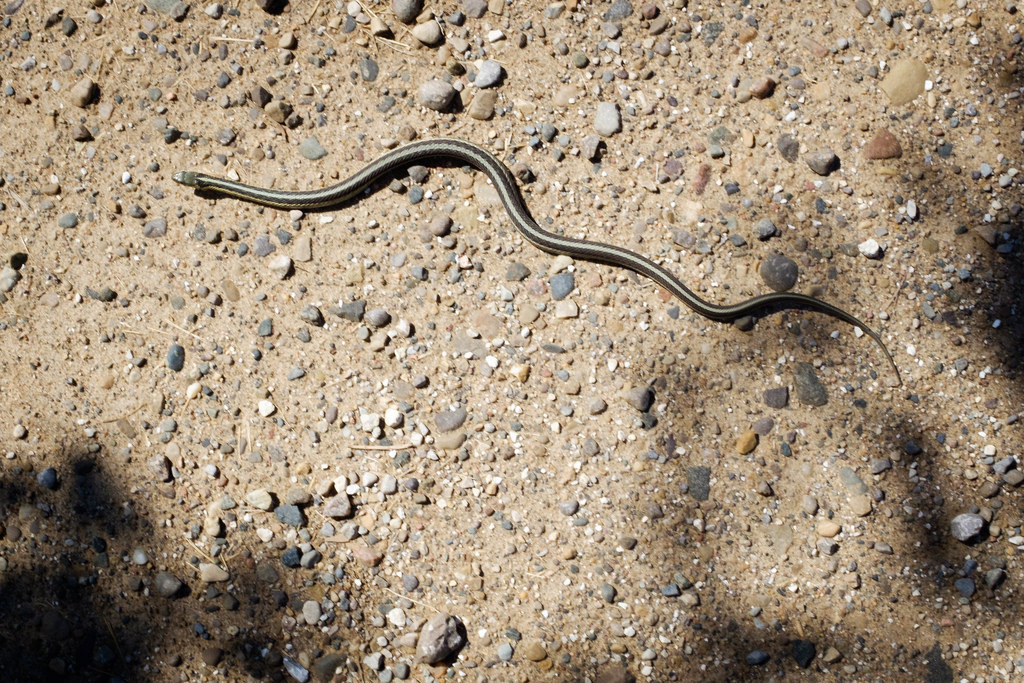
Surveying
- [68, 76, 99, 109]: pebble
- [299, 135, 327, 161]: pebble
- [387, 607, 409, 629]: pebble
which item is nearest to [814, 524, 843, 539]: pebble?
[387, 607, 409, 629]: pebble

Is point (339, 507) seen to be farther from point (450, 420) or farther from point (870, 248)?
point (870, 248)

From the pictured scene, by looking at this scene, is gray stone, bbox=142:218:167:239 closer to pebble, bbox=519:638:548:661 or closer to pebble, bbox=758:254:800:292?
pebble, bbox=519:638:548:661

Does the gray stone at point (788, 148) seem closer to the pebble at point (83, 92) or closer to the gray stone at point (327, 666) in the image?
the gray stone at point (327, 666)

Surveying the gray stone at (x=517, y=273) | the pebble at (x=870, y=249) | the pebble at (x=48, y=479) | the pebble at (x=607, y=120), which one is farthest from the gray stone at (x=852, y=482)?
the pebble at (x=48, y=479)

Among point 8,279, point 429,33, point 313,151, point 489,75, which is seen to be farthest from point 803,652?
point 8,279

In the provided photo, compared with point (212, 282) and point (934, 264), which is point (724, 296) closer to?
point (934, 264)
